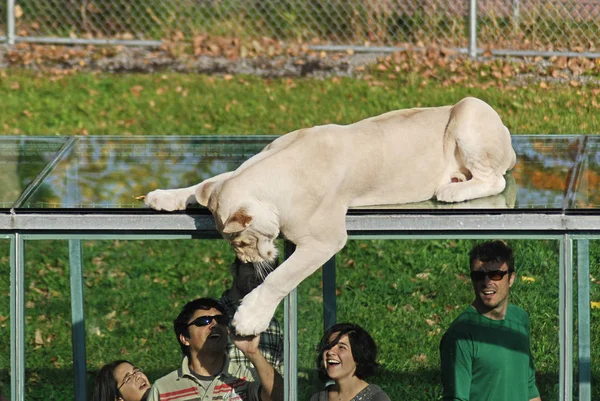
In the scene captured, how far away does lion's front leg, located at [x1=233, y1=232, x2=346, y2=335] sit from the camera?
17.6 ft

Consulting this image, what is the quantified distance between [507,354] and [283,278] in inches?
60.4

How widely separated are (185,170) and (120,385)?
1206 millimetres

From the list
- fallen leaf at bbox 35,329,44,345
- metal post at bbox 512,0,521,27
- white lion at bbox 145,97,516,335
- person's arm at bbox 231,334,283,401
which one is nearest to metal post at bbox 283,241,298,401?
person's arm at bbox 231,334,283,401

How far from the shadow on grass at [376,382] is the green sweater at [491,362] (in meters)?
0.28

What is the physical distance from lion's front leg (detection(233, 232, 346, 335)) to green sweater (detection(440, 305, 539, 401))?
1.28 metres

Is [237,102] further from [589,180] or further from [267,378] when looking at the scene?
[267,378]

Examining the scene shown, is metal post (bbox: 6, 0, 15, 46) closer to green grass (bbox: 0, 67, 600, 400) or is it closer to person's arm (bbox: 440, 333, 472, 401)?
green grass (bbox: 0, 67, 600, 400)

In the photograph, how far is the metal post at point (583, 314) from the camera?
614 centimetres

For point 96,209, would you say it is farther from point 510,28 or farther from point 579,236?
point 510,28

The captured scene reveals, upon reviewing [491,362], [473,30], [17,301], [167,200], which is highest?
[473,30]

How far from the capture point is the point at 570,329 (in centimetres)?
554

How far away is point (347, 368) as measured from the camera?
6082 millimetres

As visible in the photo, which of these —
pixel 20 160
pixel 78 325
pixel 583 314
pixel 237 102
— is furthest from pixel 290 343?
pixel 237 102

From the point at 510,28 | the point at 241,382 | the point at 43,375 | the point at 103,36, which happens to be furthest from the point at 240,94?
the point at 241,382
